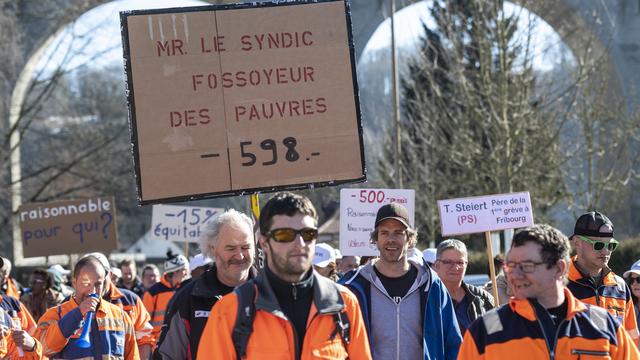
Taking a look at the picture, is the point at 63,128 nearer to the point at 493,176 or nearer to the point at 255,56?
the point at 493,176

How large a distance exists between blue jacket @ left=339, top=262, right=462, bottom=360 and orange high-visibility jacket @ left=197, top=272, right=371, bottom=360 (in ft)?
5.15

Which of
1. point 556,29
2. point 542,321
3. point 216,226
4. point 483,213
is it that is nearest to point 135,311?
point 216,226

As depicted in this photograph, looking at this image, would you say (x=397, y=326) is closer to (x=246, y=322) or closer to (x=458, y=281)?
(x=458, y=281)

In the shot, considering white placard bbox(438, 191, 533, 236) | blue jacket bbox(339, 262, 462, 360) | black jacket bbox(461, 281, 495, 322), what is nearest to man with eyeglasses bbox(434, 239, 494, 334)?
black jacket bbox(461, 281, 495, 322)

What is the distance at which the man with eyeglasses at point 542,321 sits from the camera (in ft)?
16.7

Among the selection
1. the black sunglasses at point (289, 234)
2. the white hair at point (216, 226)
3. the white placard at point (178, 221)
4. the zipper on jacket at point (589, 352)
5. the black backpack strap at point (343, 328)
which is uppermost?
the white placard at point (178, 221)

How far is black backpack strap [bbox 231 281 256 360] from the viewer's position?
5082 mm

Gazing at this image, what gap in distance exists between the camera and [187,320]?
20.9 feet

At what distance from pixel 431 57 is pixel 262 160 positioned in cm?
2141

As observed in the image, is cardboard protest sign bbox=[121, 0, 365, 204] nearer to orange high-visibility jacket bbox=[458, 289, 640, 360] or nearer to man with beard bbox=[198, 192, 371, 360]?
man with beard bbox=[198, 192, 371, 360]

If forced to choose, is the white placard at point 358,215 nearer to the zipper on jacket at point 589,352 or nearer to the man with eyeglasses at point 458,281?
the man with eyeglasses at point 458,281

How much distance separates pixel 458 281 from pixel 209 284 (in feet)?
7.88

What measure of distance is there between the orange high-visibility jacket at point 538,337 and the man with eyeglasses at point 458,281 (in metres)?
2.99

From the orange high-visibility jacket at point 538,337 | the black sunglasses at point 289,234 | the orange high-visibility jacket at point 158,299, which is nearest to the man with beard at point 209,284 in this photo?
the black sunglasses at point 289,234
